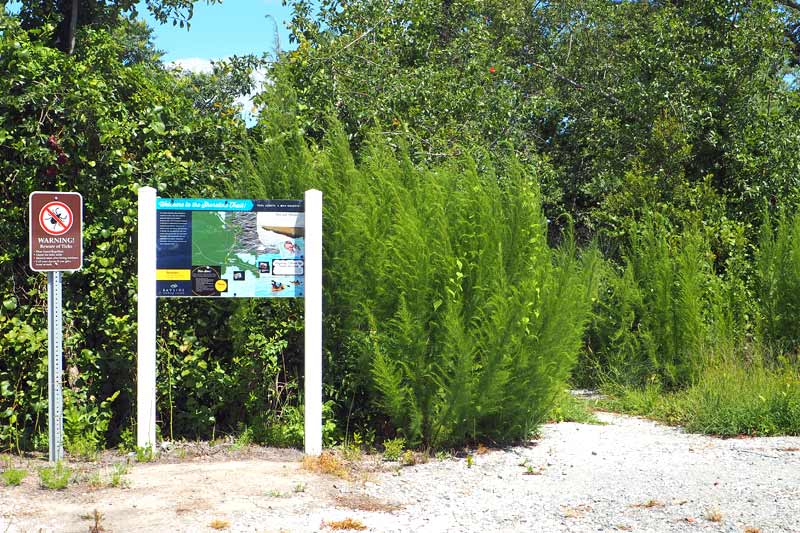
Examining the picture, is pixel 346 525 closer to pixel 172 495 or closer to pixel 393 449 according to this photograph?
pixel 172 495

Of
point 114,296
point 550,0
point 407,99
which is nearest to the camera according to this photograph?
point 114,296

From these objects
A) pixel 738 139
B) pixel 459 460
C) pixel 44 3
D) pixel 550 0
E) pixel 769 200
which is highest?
pixel 550 0

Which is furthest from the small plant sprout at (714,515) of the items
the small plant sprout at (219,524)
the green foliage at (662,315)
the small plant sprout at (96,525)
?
the green foliage at (662,315)

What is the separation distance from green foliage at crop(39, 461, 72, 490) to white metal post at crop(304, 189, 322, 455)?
6.21 feet

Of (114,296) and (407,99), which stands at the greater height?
(407,99)

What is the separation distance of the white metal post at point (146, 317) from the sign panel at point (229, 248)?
0.34ft

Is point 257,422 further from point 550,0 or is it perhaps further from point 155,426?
point 550,0

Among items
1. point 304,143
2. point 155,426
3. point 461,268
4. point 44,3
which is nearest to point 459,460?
point 461,268

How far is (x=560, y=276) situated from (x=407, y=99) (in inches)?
159

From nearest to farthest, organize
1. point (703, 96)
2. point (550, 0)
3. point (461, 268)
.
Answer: point (461, 268) < point (703, 96) < point (550, 0)

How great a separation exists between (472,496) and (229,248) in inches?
113

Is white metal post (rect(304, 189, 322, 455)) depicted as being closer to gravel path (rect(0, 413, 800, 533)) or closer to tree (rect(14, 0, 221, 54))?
gravel path (rect(0, 413, 800, 533))

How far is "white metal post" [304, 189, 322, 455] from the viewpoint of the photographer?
24.0 feet

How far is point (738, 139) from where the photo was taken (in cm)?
1276
